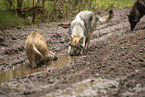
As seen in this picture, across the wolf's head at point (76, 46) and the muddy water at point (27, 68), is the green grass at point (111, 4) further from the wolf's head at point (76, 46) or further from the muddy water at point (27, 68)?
the muddy water at point (27, 68)

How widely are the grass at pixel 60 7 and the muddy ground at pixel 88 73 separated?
231 cm

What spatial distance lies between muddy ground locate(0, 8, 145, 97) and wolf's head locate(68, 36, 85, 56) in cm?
26

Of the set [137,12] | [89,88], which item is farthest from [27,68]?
[137,12]

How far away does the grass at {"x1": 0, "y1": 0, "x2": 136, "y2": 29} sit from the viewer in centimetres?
1075

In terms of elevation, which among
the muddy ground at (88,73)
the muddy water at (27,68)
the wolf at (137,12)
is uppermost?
the wolf at (137,12)

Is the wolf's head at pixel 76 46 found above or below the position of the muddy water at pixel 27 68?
above

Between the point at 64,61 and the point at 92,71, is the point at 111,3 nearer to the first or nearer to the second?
the point at 64,61

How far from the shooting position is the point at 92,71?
4.83 m

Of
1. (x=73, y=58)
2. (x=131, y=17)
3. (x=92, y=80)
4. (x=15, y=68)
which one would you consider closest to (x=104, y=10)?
(x=131, y=17)

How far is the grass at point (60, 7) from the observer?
10750 millimetres

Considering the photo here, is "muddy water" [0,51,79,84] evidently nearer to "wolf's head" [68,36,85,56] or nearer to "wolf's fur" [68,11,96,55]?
"wolf's head" [68,36,85,56]

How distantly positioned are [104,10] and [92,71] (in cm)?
1271

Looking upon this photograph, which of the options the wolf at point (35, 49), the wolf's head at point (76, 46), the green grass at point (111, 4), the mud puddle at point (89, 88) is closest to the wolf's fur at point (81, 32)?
the wolf's head at point (76, 46)

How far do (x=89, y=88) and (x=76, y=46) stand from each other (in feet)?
10.0
